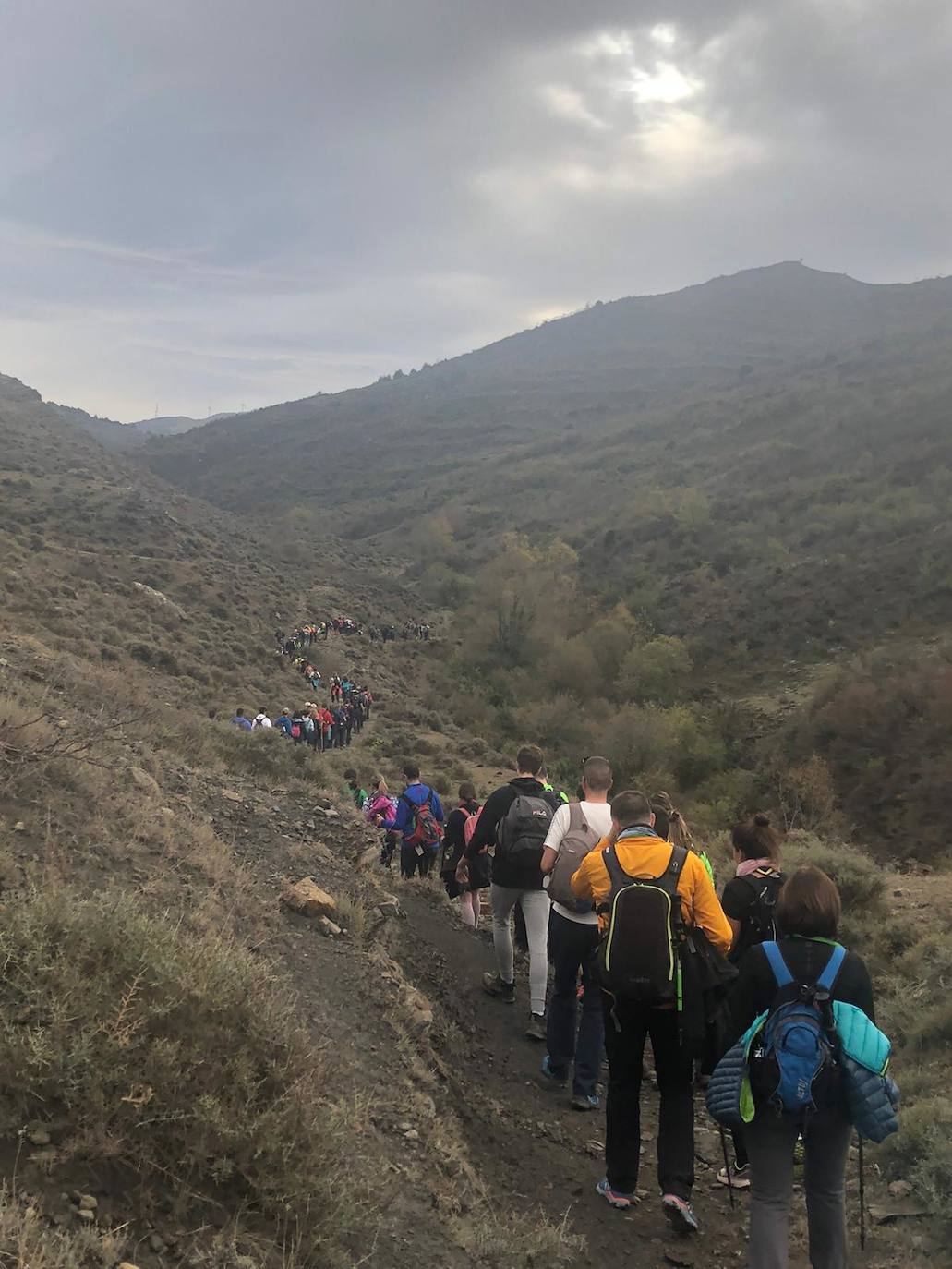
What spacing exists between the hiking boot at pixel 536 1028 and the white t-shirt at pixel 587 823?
1445 mm

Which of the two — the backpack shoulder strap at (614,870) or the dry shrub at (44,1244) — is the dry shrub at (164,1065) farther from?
the backpack shoulder strap at (614,870)

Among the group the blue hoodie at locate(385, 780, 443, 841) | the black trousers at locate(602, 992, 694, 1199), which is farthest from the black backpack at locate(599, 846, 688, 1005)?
the blue hoodie at locate(385, 780, 443, 841)

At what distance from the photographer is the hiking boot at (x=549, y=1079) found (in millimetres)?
4879

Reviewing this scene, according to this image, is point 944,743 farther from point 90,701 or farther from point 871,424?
point 871,424

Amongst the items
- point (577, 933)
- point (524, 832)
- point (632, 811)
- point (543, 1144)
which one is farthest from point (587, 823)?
point (543, 1144)

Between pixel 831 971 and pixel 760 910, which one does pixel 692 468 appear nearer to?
pixel 760 910

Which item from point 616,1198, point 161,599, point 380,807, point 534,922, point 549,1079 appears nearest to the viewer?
point 616,1198

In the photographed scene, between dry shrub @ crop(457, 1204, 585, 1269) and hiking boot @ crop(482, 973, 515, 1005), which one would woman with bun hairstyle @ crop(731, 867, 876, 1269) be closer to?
dry shrub @ crop(457, 1204, 585, 1269)

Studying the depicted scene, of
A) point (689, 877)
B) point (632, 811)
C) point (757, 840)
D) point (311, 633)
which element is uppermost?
point (632, 811)

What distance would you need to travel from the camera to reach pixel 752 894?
4047 millimetres

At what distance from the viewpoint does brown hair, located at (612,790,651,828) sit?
3.69 metres

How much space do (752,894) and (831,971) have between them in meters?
1.33

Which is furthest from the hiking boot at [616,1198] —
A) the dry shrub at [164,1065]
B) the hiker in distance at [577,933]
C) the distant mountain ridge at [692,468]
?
the distant mountain ridge at [692,468]

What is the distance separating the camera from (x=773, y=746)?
75.3 ft
